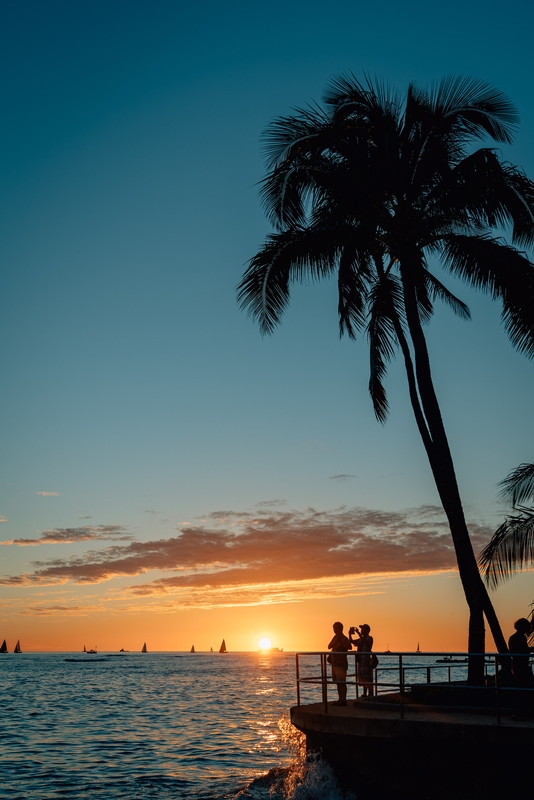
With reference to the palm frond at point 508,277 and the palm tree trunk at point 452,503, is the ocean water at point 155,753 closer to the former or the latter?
the palm tree trunk at point 452,503

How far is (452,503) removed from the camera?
16656mm

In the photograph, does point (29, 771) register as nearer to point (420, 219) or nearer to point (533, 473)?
point (533, 473)

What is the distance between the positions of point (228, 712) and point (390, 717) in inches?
1300

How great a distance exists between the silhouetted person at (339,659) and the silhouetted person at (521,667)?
3.87 metres

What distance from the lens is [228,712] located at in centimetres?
4406

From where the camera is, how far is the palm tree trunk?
1598 centimetres

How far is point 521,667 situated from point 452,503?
13.4 feet

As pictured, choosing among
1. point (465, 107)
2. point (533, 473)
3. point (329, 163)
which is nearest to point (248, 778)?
point (533, 473)

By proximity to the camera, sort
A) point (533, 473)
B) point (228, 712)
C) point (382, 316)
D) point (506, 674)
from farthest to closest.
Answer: point (228, 712), point (533, 473), point (382, 316), point (506, 674)

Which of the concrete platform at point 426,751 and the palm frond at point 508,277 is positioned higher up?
the palm frond at point 508,277

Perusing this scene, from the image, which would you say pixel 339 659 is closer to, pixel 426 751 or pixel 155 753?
pixel 426 751

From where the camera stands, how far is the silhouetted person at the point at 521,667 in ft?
43.8

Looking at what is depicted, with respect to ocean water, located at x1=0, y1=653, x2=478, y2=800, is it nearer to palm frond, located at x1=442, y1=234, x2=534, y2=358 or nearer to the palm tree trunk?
the palm tree trunk

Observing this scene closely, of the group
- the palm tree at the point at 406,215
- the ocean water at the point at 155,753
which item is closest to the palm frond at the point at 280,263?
the palm tree at the point at 406,215
